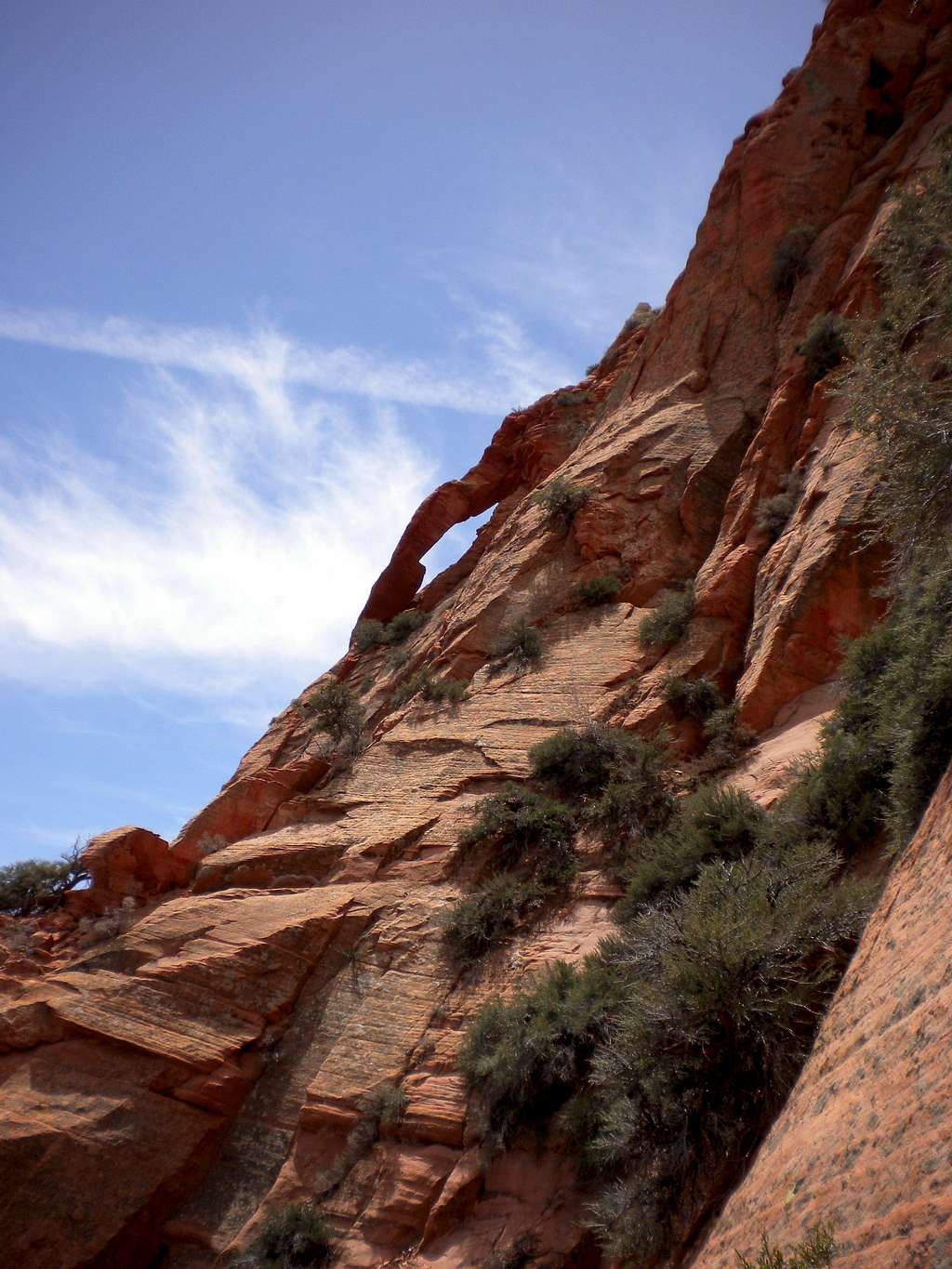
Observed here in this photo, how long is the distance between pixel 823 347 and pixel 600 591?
6128mm

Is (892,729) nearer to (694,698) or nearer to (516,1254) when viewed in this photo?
(694,698)

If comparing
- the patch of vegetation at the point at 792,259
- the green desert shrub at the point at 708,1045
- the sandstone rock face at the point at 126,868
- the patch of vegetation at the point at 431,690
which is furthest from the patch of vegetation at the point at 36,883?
the patch of vegetation at the point at 792,259

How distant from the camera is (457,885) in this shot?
516 inches

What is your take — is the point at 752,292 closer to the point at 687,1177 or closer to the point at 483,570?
the point at 483,570

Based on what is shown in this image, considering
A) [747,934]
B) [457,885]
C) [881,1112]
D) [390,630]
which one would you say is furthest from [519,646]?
[881,1112]

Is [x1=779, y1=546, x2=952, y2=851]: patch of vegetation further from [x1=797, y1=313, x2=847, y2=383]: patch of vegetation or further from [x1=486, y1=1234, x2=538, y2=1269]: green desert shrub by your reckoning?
[x1=797, y1=313, x2=847, y2=383]: patch of vegetation

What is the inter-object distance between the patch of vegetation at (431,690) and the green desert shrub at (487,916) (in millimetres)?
5224

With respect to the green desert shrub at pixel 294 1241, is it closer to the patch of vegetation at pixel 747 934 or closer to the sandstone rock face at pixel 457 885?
the sandstone rock face at pixel 457 885

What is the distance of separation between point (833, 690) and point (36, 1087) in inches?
459

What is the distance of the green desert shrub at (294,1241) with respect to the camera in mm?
9391

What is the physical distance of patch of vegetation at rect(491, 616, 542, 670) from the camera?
57.0 feet

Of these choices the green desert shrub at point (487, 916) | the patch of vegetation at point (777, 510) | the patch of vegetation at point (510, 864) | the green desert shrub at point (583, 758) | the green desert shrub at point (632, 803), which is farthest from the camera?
the patch of vegetation at point (777, 510)

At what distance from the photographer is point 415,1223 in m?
9.15

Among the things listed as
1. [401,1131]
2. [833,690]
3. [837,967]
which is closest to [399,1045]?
[401,1131]
